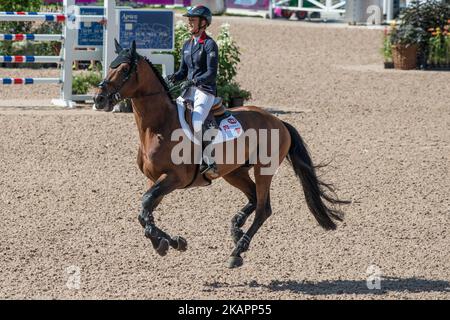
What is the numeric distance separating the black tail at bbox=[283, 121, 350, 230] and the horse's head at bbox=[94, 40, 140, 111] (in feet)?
6.03

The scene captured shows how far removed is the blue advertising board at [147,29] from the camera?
1728 centimetres

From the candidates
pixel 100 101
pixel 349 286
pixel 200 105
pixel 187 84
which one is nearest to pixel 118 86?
pixel 100 101

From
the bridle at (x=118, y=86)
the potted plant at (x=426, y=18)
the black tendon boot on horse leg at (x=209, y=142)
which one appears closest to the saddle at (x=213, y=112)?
the black tendon boot on horse leg at (x=209, y=142)

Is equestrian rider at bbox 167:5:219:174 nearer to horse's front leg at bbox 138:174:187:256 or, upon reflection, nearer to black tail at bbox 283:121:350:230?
horse's front leg at bbox 138:174:187:256

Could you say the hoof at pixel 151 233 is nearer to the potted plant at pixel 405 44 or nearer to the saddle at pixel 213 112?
the saddle at pixel 213 112

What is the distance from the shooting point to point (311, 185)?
9828 millimetres

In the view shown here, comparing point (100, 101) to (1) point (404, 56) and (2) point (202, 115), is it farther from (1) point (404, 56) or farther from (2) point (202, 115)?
(1) point (404, 56)

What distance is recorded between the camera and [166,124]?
8.91 meters

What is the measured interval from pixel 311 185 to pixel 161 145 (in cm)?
177

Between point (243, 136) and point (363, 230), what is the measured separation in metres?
1.84

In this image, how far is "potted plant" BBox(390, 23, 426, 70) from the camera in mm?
22188

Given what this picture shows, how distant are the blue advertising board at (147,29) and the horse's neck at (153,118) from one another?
27.9 ft

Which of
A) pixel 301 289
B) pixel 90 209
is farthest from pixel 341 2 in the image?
pixel 301 289

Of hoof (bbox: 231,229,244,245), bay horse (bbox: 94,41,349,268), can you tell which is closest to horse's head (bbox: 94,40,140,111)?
bay horse (bbox: 94,41,349,268)
